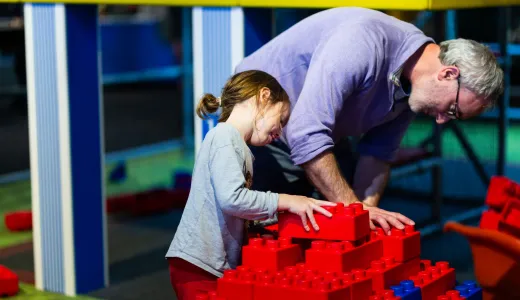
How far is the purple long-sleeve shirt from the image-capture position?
3664mm

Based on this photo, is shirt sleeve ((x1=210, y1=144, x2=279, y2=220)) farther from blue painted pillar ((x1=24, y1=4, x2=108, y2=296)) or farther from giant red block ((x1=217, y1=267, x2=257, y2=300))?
blue painted pillar ((x1=24, y1=4, x2=108, y2=296))

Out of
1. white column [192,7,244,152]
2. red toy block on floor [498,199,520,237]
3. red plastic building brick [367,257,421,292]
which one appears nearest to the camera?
red plastic building brick [367,257,421,292]

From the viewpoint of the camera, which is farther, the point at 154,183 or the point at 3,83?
the point at 3,83

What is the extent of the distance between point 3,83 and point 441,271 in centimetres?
1190

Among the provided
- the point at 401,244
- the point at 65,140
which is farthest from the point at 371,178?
the point at 65,140

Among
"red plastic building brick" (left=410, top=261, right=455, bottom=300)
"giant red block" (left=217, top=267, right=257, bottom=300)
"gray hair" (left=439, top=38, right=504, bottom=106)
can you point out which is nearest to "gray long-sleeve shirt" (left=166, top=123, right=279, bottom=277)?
"giant red block" (left=217, top=267, right=257, bottom=300)

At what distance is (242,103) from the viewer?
11.4 ft

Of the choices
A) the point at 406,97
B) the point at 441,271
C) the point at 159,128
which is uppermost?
the point at 406,97

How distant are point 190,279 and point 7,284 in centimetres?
201

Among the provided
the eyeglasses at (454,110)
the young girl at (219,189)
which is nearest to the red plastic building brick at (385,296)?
the young girl at (219,189)

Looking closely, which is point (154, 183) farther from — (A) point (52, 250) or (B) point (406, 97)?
(B) point (406, 97)

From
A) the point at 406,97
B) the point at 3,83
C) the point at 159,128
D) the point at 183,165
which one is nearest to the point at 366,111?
the point at 406,97

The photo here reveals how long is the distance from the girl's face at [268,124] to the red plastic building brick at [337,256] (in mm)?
481

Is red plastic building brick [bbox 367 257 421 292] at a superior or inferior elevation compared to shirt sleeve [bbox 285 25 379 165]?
inferior
